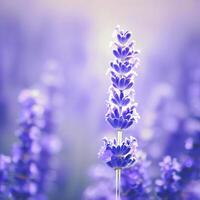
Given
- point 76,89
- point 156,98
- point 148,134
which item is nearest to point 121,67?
point 148,134

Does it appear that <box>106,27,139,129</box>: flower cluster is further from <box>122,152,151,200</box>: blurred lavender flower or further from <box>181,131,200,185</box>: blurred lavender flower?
<box>181,131,200,185</box>: blurred lavender flower

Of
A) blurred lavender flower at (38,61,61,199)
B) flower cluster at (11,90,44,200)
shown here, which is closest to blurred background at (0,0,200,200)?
blurred lavender flower at (38,61,61,199)

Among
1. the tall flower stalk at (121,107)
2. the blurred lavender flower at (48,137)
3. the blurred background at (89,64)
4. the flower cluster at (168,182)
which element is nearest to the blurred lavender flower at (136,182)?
the flower cluster at (168,182)

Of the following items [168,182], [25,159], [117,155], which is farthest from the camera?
[25,159]

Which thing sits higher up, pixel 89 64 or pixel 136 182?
pixel 89 64

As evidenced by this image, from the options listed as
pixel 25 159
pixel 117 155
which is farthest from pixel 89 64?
pixel 117 155

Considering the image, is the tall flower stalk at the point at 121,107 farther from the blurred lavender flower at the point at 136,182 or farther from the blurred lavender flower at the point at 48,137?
the blurred lavender flower at the point at 48,137

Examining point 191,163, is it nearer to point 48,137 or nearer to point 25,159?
point 25,159
